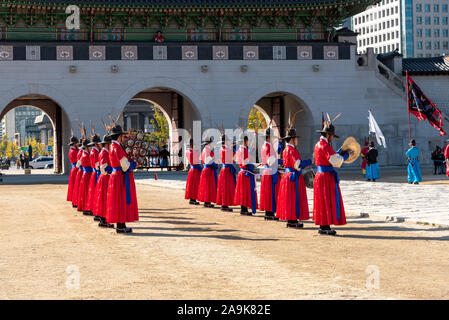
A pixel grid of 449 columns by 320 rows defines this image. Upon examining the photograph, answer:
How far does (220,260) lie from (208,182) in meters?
8.27

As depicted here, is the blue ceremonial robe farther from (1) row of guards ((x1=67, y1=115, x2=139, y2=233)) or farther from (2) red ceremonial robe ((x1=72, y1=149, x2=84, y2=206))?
(1) row of guards ((x1=67, y1=115, x2=139, y2=233))

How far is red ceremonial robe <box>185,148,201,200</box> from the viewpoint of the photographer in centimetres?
1764

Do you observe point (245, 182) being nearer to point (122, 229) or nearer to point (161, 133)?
point (122, 229)

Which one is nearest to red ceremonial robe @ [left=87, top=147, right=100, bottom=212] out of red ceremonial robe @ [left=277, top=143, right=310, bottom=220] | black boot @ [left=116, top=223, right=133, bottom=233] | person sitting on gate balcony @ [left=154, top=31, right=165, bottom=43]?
black boot @ [left=116, top=223, right=133, bottom=233]

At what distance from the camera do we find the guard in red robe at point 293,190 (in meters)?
12.1

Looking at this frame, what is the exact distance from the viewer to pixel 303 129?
3441 cm

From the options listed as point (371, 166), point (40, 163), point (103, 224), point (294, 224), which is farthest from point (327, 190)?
point (40, 163)

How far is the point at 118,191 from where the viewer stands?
11.8 metres

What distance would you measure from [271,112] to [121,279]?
3058 cm

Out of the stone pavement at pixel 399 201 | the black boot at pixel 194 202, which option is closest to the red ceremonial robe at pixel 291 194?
the stone pavement at pixel 399 201

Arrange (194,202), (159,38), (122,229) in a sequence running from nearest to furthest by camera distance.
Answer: (122,229) < (194,202) < (159,38)
